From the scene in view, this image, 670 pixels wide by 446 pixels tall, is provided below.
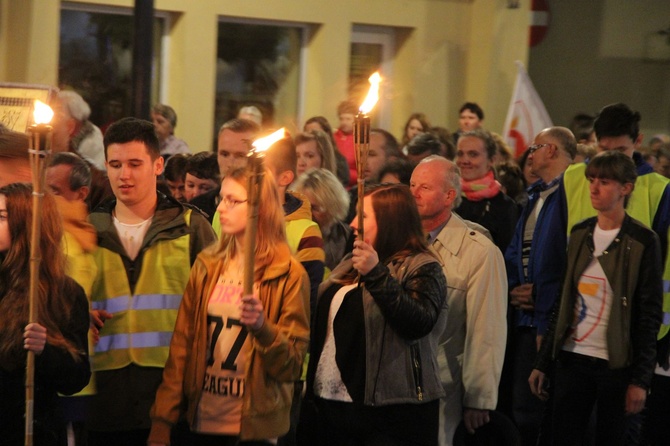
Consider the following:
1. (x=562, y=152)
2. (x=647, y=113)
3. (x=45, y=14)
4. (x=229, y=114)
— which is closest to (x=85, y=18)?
(x=45, y=14)

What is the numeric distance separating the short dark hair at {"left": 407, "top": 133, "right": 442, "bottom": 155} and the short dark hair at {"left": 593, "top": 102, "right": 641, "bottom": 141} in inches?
69.8

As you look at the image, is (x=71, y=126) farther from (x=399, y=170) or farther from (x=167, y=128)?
(x=399, y=170)

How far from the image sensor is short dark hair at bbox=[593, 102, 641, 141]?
778 cm

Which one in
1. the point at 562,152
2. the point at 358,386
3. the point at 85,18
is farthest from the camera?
the point at 85,18

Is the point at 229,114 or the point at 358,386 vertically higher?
the point at 229,114

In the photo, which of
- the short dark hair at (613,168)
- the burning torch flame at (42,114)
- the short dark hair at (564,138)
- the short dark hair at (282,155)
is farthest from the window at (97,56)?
the burning torch flame at (42,114)

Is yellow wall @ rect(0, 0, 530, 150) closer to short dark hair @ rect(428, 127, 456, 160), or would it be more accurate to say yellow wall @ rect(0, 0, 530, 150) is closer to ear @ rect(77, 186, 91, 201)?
short dark hair @ rect(428, 127, 456, 160)

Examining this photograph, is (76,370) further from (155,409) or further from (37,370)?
(155,409)

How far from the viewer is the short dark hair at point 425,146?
931cm

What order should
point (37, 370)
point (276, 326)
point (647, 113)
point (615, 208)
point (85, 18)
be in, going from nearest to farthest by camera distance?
point (37, 370) → point (276, 326) → point (615, 208) → point (85, 18) → point (647, 113)

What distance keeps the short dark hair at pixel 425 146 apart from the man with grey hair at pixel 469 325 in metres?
3.11

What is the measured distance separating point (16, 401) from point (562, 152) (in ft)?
16.2

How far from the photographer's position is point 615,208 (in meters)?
6.81

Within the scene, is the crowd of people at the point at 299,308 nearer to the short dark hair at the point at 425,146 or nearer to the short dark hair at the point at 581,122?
the short dark hair at the point at 425,146
